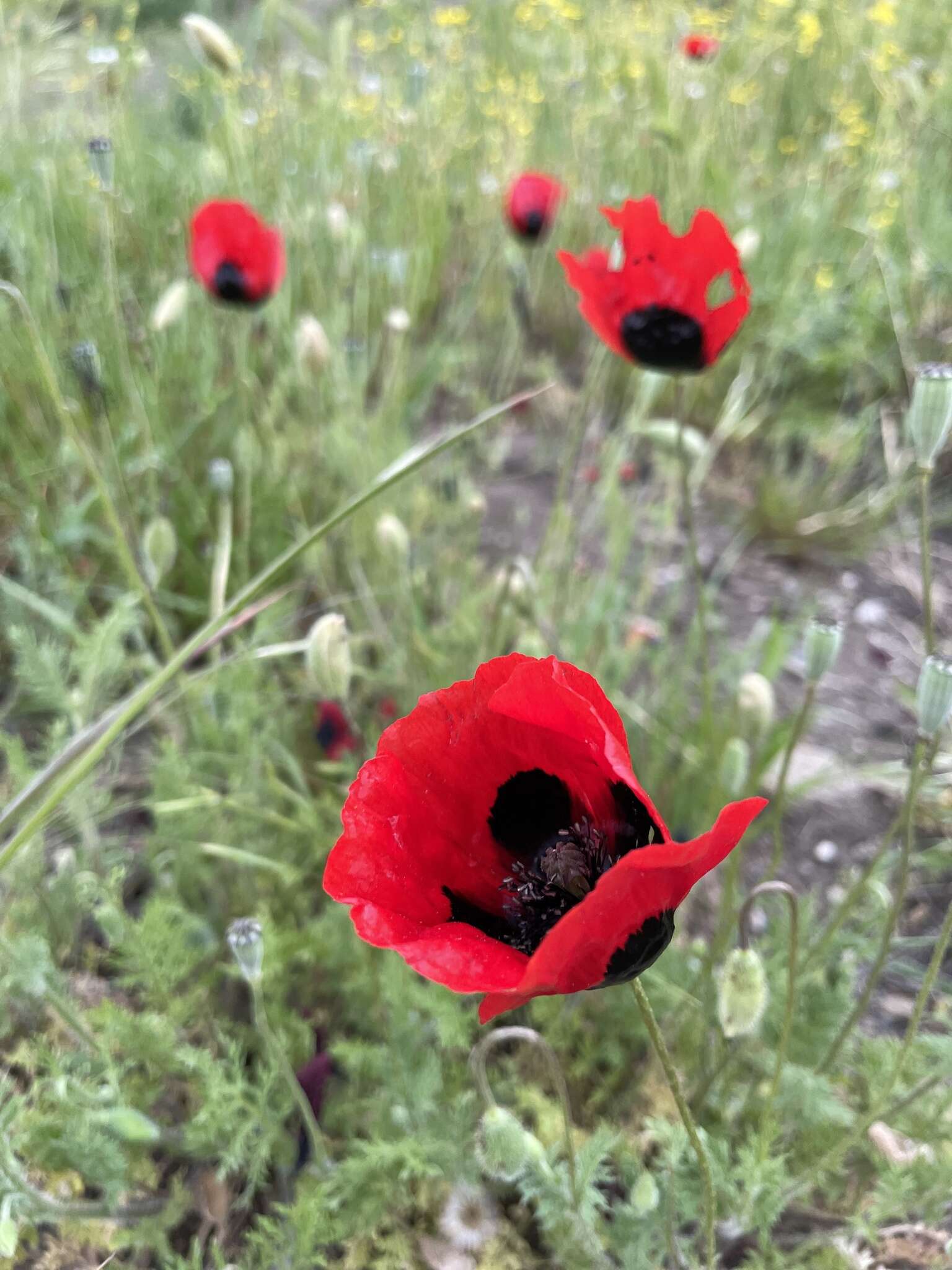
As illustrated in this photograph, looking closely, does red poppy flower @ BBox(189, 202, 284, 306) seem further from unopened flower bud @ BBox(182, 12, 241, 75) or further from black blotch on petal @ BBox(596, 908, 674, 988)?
black blotch on petal @ BBox(596, 908, 674, 988)

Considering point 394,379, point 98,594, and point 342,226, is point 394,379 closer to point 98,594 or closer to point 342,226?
point 342,226

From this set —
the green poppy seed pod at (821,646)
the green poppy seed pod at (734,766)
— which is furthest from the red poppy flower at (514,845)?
the green poppy seed pod at (734,766)

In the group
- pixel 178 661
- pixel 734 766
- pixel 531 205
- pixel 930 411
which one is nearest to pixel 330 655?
pixel 178 661

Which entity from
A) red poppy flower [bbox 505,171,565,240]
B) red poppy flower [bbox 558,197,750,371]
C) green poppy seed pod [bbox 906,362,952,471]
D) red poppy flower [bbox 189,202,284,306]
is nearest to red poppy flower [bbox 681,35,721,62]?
red poppy flower [bbox 505,171,565,240]

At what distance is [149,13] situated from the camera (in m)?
5.98

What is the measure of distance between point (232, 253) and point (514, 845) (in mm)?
1125

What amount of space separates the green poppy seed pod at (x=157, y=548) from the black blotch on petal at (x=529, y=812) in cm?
69

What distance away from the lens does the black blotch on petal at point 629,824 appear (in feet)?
1.88

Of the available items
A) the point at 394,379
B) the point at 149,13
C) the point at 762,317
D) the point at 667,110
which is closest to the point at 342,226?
the point at 394,379

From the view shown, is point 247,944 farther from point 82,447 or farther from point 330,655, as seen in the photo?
point 82,447

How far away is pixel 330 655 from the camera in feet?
3.00

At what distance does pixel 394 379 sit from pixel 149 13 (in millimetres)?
5903

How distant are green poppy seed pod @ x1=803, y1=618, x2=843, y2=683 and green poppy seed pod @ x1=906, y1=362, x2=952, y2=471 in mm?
159

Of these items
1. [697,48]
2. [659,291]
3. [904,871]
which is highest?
[697,48]
